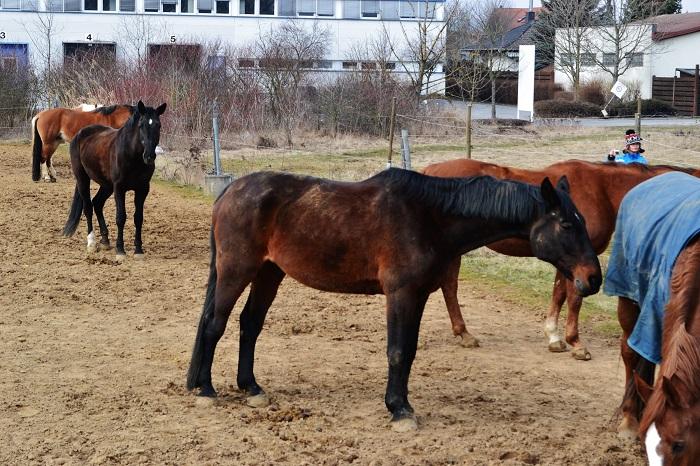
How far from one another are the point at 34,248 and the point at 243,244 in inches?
248

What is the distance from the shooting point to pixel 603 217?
7.30 metres

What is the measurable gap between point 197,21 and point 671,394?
42922 millimetres

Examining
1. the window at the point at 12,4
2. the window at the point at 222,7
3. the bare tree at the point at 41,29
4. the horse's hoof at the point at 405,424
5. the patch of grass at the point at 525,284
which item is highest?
the window at the point at 222,7

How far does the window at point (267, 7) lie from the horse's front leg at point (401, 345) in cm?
4198

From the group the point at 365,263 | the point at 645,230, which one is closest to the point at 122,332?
the point at 365,263

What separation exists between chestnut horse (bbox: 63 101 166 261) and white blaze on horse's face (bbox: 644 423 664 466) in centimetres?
825

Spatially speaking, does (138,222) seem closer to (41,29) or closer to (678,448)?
(678,448)

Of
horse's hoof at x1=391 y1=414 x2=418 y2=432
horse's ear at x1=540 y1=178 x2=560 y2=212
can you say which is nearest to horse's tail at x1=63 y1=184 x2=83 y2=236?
horse's hoof at x1=391 y1=414 x2=418 y2=432

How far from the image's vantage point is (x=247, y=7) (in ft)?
150

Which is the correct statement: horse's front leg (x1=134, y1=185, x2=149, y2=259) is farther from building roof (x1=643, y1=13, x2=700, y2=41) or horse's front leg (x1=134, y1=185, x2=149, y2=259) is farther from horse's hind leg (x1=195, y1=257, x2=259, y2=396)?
building roof (x1=643, y1=13, x2=700, y2=41)

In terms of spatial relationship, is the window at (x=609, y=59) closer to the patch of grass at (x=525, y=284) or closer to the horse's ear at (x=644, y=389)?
the patch of grass at (x=525, y=284)

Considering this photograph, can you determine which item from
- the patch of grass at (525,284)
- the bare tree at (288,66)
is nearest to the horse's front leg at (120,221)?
the patch of grass at (525,284)

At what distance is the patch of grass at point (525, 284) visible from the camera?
8667 mm

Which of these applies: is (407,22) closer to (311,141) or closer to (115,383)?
(311,141)
